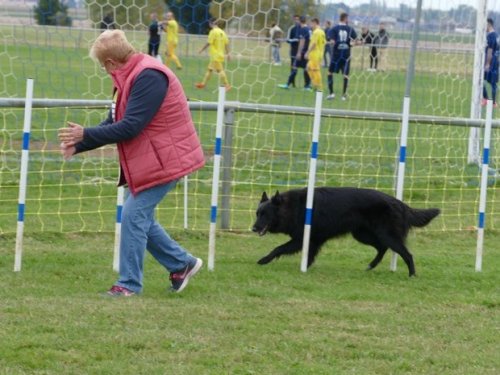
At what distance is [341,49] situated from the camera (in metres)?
19.9

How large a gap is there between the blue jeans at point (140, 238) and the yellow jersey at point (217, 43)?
30.5 ft

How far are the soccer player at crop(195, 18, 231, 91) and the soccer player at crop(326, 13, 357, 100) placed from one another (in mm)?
2021

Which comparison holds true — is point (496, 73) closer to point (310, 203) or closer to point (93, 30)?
point (93, 30)

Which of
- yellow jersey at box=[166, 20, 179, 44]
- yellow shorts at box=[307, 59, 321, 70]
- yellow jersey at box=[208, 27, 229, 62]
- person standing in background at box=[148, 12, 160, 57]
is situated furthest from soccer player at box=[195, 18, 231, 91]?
yellow shorts at box=[307, 59, 321, 70]

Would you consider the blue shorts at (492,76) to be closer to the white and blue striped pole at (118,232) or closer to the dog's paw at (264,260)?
the dog's paw at (264,260)

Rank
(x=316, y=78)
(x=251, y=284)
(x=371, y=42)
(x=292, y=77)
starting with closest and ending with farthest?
(x=251, y=284) → (x=371, y=42) → (x=292, y=77) → (x=316, y=78)

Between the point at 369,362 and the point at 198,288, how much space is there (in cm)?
197

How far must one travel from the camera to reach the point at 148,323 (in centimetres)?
611

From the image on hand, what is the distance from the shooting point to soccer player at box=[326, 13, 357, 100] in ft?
59.8

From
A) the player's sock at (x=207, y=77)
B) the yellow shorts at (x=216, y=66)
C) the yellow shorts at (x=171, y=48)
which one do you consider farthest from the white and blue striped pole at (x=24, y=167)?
the player's sock at (x=207, y=77)

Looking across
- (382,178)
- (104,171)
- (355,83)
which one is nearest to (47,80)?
(355,83)

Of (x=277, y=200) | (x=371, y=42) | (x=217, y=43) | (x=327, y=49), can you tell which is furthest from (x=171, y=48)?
(x=277, y=200)

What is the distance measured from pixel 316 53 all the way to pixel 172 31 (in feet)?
20.8

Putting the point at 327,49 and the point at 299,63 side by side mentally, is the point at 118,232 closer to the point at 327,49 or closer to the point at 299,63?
the point at 299,63
